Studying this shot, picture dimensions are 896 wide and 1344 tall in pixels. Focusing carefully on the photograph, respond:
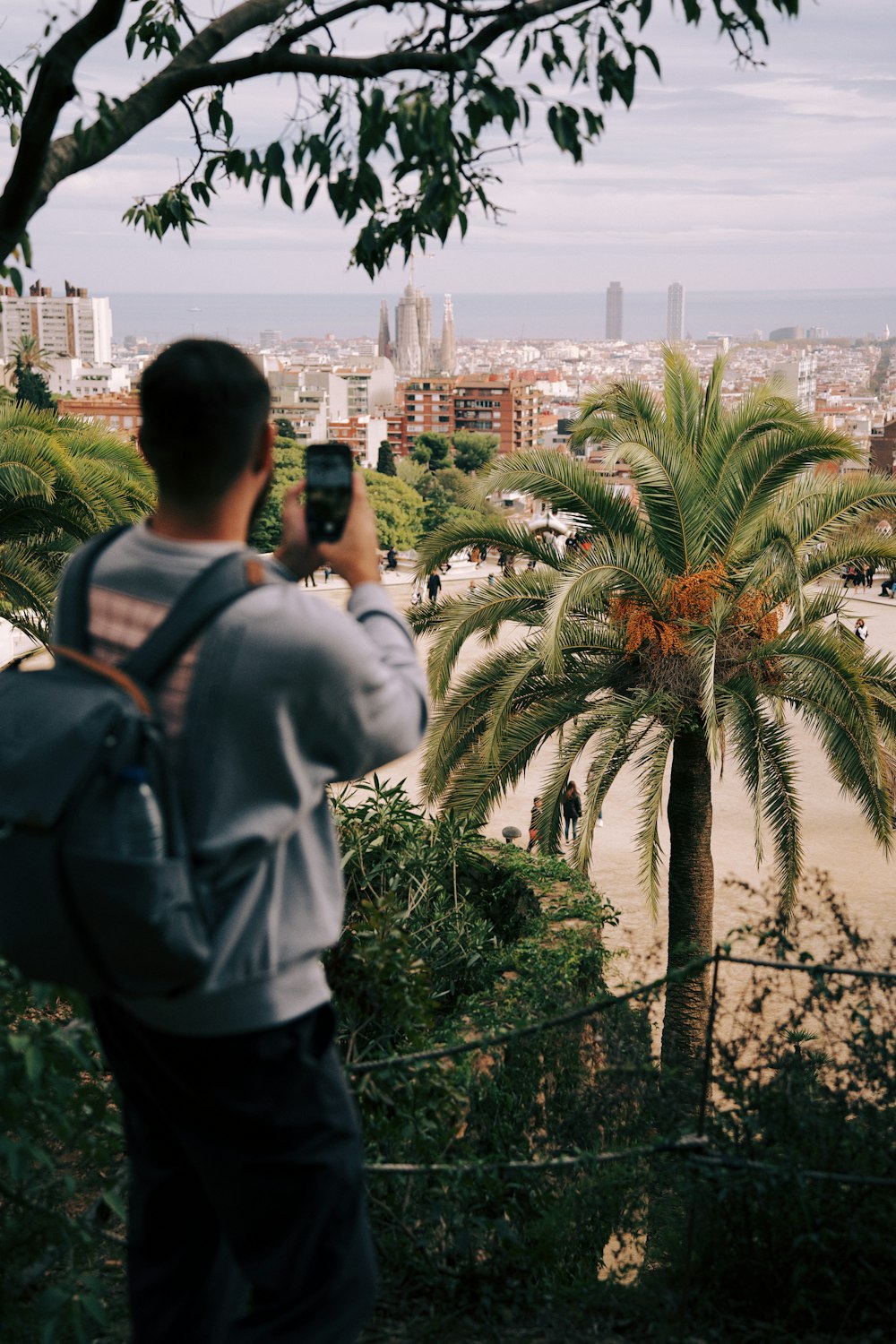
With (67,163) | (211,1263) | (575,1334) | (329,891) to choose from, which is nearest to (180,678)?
(329,891)

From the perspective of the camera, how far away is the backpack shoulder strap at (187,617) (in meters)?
1.36

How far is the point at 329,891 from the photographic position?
1476 mm

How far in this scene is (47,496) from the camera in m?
9.37

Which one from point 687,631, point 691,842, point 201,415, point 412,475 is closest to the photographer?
point 201,415

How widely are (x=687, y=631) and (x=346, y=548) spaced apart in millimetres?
7041

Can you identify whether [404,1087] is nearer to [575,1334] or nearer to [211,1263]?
[575,1334]

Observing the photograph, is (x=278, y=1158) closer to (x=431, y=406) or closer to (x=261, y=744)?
(x=261, y=744)

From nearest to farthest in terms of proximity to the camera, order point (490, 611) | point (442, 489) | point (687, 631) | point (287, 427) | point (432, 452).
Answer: point (687, 631) < point (490, 611) < point (442, 489) < point (287, 427) < point (432, 452)

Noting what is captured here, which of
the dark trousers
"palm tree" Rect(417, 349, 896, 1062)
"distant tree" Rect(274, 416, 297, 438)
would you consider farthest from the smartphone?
"distant tree" Rect(274, 416, 297, 438)

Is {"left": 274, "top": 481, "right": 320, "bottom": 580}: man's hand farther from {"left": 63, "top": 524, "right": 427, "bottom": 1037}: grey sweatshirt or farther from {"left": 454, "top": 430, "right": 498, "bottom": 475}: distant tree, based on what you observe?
{"left": 454, "top": 430, "right": 498, "bottom": 475}: distant tree

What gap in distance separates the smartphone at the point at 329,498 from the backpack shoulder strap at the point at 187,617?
9.8 inches

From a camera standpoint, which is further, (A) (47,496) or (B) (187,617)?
(A) (47,496)

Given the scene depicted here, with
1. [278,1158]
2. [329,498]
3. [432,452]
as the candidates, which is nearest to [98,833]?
[278,1158]

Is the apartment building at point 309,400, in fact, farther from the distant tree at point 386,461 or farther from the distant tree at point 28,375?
the distant tree at point 28,375
